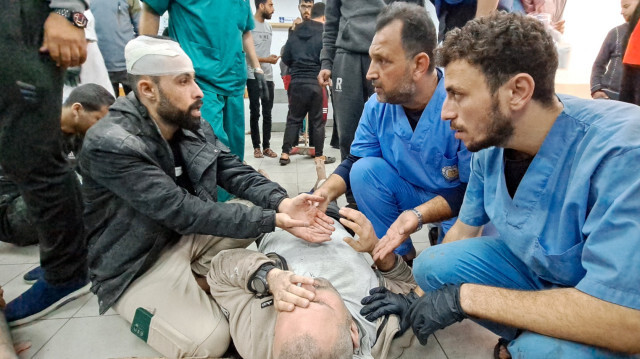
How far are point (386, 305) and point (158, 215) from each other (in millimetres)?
793

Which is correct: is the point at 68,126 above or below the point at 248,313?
above

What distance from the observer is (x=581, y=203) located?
0.86 m

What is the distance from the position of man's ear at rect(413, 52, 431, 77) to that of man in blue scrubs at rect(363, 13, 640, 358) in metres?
0.49

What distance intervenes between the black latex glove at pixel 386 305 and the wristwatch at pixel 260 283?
0.32m

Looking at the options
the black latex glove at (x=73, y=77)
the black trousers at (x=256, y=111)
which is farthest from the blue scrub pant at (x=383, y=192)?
the black trousers at (x=256, y=111)

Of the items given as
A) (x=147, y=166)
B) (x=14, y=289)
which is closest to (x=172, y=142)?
(x=147, y=166)

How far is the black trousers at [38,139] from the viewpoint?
3.57ft

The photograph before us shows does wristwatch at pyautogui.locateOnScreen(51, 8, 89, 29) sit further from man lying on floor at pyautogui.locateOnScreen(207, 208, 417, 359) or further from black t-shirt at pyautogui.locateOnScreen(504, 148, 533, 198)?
black t-shirt at pyautogui.locateOnScreen(504, 148, 533, 198)

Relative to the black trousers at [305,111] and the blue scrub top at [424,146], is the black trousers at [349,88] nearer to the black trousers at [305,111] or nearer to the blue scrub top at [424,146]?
the blue scrub top at [424,146]

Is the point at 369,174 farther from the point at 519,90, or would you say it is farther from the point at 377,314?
the point at 519,90

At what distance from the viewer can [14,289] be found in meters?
1.62

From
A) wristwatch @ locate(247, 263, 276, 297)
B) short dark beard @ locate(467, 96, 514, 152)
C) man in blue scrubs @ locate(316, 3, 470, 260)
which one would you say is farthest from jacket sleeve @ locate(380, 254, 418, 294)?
short dark beard @ locate(467, 96, 514, 152)

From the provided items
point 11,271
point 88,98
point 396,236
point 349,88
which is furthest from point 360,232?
point 11,271

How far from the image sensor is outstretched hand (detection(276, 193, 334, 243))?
1.35 metres
